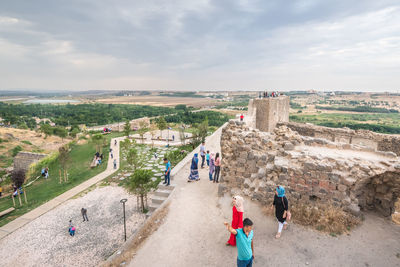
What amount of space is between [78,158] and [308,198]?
23708 mm

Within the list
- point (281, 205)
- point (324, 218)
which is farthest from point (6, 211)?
point (324, 218)

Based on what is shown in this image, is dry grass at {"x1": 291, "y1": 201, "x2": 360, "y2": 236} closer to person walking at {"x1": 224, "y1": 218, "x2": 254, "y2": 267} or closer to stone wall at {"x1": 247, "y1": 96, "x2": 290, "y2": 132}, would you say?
person walking at {"x1": 224, "y1": 218, "x2": 254, "y2": 267}

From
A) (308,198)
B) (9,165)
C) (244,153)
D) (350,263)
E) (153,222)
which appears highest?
(244,153)

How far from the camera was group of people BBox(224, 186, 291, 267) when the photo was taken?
3.76 metres

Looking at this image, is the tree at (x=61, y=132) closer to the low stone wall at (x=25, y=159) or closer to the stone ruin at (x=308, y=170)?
the low stone wall at (x=25, y=159)

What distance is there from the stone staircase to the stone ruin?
9.11 ft

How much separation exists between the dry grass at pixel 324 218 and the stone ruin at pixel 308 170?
192mm

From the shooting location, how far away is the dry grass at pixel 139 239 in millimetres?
5648

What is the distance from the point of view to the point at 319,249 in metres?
5.09

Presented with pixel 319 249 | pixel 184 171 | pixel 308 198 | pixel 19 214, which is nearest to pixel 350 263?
pixel 319 249

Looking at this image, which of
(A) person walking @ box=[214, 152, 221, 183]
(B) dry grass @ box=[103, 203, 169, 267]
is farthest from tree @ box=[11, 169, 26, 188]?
(A) person walking @ box=[214, 152, 221, 183]

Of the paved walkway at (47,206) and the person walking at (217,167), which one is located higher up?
the person walking at (217,167)

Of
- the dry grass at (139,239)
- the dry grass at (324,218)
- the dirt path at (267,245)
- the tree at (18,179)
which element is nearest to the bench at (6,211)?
the tree at (18,179)

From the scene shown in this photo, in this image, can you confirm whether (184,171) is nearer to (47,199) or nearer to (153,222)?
(153,222)
